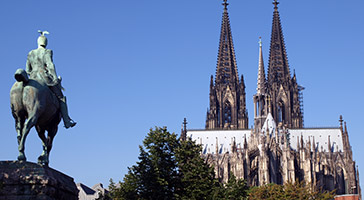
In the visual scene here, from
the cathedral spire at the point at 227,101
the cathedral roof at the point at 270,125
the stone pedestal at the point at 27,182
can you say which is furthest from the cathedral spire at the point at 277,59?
the stone pedestal at the point at 27,182

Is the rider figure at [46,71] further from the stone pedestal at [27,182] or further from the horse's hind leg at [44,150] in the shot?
the stone pedestal at [27,182]

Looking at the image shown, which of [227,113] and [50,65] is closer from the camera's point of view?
[50,65]

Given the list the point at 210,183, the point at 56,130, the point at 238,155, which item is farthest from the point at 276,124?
the point at 56,130

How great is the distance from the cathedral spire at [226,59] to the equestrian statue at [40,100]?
98338mm

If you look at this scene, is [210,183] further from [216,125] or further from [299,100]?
[299,100]

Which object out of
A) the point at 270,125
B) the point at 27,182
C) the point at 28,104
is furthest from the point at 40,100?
the point at 270,125

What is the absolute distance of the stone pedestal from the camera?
11695 mm

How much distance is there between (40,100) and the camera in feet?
42.1

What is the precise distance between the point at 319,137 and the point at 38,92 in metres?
95.2

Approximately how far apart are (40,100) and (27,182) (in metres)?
2.09

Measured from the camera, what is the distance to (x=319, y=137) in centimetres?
10306

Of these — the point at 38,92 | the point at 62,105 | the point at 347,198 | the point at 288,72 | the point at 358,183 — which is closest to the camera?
the point at 38,92

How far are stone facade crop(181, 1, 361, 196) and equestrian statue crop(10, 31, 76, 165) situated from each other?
7134 centimetres

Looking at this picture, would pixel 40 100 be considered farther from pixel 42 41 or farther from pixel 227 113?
pixel 227 113
